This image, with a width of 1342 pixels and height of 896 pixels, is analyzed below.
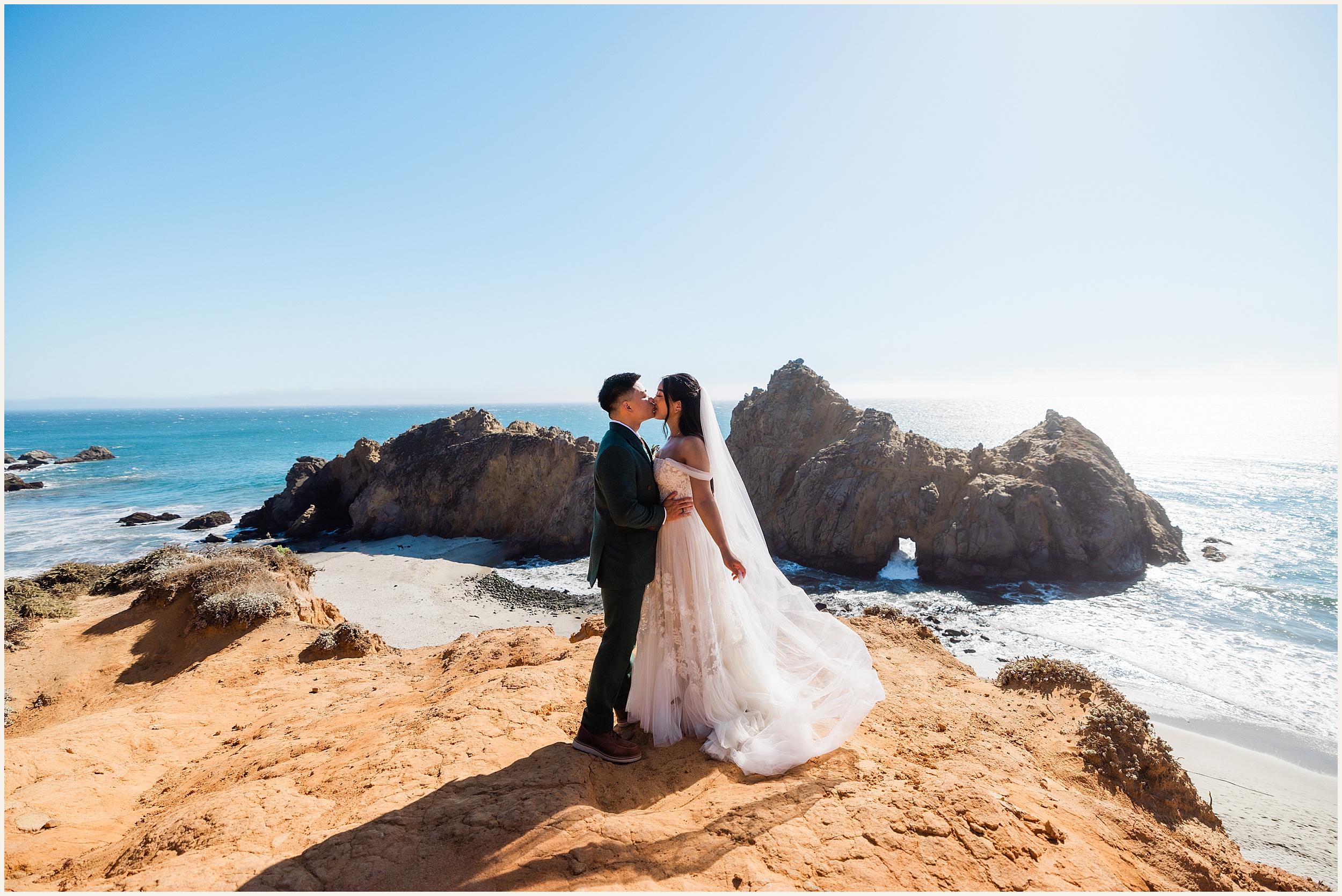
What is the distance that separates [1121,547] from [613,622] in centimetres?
2392

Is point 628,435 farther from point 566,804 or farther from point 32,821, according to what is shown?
point 32,821

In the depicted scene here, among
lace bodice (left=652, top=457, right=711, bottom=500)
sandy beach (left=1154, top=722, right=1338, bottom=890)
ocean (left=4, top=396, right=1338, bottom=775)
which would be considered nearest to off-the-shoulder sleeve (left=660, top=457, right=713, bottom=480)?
lace bodice (left=652, top=457, right=711, bottom=500)

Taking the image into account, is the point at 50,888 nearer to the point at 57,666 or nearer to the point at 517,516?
the point at 57,666

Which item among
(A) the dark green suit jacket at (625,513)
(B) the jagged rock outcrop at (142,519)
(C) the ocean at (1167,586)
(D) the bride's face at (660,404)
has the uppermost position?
(D) the bride's face at (660,404)

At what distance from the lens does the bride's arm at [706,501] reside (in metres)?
3.74

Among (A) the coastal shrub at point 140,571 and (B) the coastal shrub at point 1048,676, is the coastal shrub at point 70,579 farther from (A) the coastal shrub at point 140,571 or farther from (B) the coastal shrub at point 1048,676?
(B) the coastal shrub at point 1048,676

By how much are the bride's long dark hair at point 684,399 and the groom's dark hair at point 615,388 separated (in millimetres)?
255

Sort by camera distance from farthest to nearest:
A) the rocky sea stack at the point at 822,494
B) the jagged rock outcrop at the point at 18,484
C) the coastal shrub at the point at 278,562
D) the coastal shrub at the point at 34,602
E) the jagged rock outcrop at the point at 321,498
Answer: the jagged rock outcrop at the point at 18,484 → the jagged rock outcrop at the point at 321,498 → the rocky sea stack at the point at 822,494 → the coastal shrub at the point at 278,562 → the coastal shrub at the point at 34,602

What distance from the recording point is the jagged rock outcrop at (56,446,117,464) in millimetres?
53219

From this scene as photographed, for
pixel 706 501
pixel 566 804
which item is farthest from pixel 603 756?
pixel 706 501

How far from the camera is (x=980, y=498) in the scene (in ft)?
66.2

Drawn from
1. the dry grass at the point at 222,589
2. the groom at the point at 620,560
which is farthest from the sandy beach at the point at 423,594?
the groom at the point at 620,560

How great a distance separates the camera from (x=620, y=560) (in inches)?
145

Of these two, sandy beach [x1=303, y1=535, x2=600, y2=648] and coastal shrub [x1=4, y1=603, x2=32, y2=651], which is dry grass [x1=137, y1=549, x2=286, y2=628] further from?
sandy beach [x1=303, y1=535, x2=600, y2=648]
